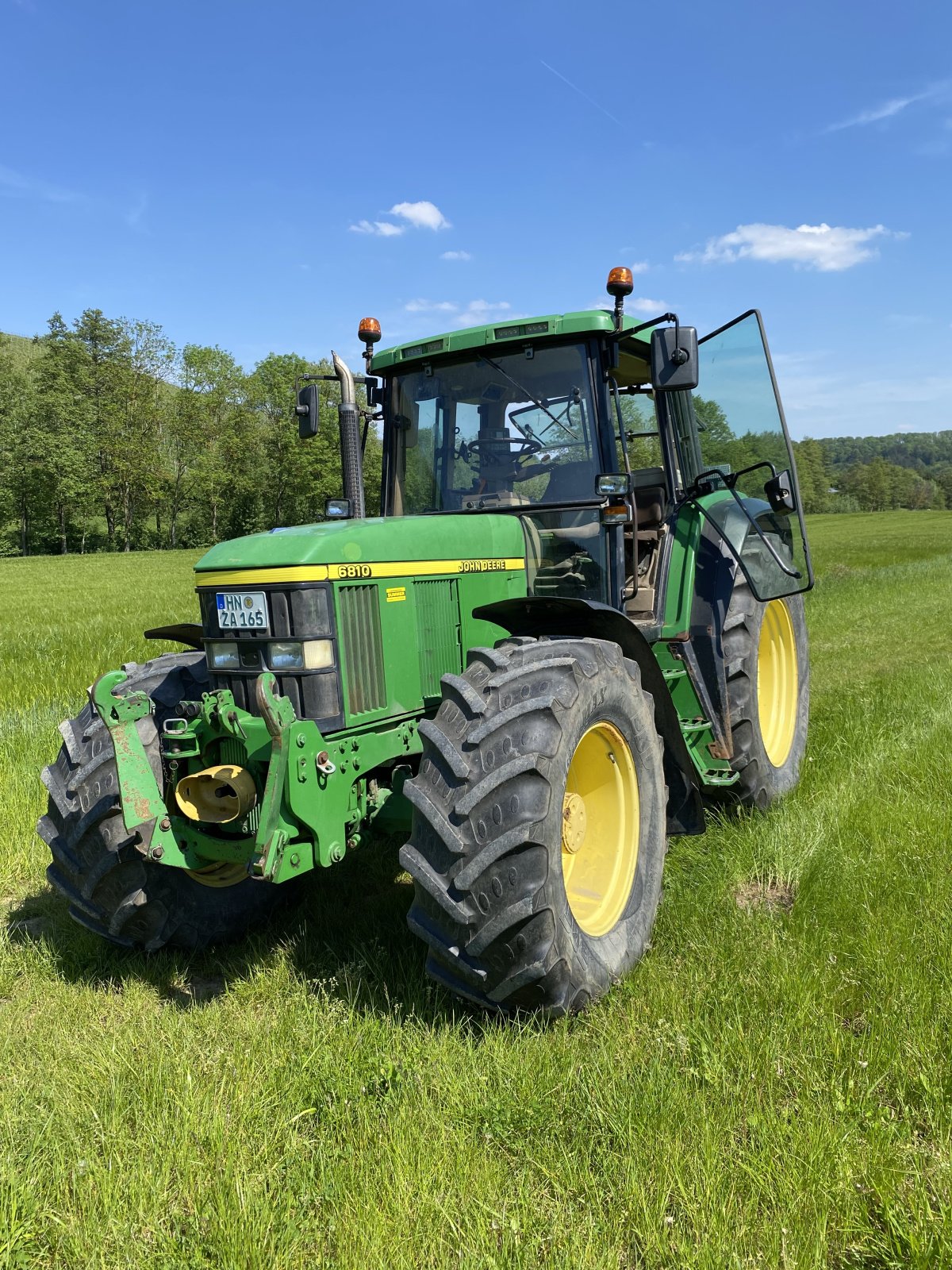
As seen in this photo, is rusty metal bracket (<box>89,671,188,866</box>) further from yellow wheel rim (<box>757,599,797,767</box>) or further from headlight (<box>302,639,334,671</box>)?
yellow wheel rim (<box>757,599,797,767</box>)

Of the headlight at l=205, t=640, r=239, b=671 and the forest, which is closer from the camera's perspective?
the headlight at l=205, t=640, r=239, b=671

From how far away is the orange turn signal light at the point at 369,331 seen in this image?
4680 mm

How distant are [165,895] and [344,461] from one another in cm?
219

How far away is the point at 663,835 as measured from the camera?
360 cm

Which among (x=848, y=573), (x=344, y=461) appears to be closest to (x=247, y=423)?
(x=848, y=573)

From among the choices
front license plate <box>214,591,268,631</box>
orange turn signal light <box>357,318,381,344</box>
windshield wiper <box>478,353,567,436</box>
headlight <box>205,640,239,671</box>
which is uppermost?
orange turn signal light <box>357,318,381,344</box>

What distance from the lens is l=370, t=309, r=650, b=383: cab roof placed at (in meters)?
4.05

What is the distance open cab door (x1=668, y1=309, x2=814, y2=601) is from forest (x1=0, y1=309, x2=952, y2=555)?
37480mm

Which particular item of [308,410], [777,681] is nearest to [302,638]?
[308,410]

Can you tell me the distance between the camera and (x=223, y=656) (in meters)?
3.35

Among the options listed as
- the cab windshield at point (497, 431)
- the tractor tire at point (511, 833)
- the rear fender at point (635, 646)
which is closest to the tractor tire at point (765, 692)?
the rear fender at point (635, 646)

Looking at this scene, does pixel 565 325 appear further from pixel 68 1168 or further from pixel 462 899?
pixel 68 1168

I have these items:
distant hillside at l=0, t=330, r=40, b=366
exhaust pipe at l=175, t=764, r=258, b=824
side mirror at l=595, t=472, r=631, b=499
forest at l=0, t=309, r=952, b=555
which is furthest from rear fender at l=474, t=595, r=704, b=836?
distant hillside at l=0, t=330, r=40, b=366

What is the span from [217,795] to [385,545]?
1.12m
